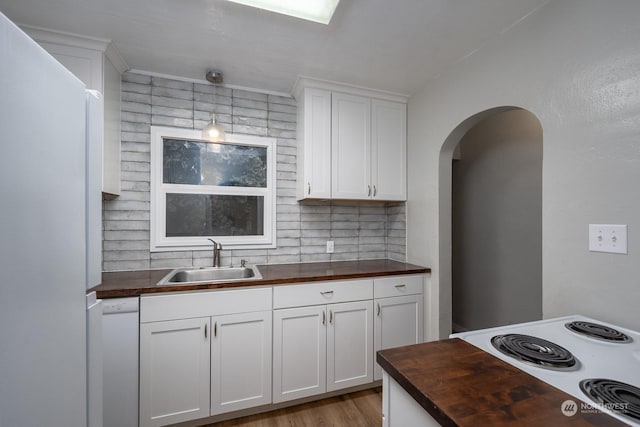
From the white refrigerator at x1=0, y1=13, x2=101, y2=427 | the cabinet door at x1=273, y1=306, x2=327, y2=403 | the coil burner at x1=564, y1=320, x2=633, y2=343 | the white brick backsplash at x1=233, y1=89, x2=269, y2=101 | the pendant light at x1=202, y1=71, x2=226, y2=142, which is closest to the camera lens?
the white refrigerator at x1=0, y1=13, x2=101, y2=427

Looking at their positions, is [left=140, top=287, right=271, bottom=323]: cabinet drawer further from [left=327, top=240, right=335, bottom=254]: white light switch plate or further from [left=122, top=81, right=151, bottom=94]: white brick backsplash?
[left=122, top=81, right=151, bottom=94]: white brick backsplash

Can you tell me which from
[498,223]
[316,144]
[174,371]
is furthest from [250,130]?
[498,223]

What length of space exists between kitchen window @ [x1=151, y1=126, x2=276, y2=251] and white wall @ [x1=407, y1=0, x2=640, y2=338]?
70.1 inches

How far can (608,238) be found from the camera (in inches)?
45.7

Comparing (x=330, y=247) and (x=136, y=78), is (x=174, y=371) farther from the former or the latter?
(x=136, y=78)

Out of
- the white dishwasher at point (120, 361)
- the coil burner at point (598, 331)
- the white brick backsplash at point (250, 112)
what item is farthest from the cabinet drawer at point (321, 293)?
the white brick backsplash at point (250, 112)

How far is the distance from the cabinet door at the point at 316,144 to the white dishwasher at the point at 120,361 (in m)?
1.40

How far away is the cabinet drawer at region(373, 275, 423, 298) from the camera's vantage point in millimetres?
2072

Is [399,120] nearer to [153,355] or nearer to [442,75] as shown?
[442,75]

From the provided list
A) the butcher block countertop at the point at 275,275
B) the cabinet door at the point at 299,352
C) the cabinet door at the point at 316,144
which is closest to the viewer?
the butcher block countertop at the point at 275,275

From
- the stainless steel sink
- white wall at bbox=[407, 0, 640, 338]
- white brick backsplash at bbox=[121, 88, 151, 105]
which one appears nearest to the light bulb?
white brick backsplash at bbox=[121, 88, 151, 105]

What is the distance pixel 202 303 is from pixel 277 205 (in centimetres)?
105

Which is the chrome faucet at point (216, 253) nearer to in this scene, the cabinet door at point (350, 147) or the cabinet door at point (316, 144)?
the cabinet door at point (316, 144)

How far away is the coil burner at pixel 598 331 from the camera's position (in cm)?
96
